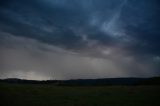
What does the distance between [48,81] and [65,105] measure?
146 m

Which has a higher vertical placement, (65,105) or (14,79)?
(14,79)

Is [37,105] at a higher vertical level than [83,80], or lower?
lower

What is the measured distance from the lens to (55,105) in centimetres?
2648

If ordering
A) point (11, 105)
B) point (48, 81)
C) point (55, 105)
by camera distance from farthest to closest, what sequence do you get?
point (48, 81) → point (55, 105) → point (11, 105)

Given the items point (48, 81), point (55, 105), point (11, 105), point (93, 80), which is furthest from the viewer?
point (93, 80)

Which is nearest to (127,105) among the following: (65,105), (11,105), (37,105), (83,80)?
(65,105)

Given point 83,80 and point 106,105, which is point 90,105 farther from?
point 83,80

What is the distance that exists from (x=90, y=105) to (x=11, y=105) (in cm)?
897

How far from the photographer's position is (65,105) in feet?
86.4

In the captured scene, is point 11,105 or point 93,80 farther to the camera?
point 93,80

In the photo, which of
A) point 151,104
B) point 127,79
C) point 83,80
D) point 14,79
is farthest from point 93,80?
point 151,104

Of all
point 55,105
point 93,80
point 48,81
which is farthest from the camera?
point 93,80

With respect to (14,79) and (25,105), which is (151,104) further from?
(14,79)

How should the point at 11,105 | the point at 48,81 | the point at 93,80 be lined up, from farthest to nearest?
the point at 93,80
the point at 48,81
the point at 11,105
